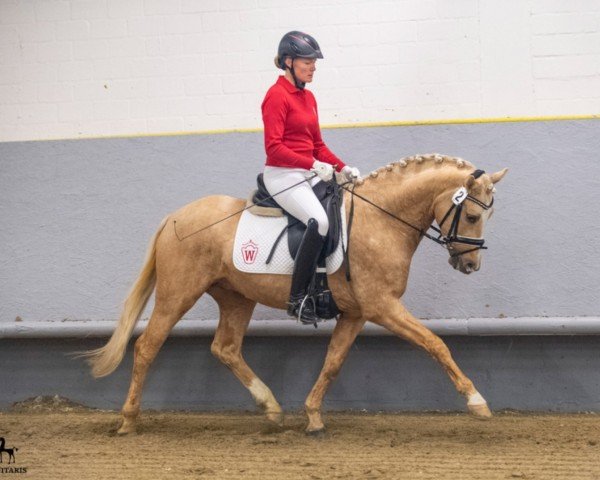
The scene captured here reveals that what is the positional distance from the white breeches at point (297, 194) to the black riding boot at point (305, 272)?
2.1 inches

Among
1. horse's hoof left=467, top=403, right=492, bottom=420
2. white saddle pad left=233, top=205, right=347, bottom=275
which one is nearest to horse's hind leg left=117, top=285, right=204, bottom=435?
white saddle pad left=233, top=205, right=347, bottom=275

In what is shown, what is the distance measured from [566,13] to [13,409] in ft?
14.9

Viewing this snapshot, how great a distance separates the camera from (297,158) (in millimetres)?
5082

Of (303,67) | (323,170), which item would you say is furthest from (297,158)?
(303,67)

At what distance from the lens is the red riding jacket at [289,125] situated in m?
5.10

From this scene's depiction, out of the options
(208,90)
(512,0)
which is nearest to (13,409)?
(208,90)

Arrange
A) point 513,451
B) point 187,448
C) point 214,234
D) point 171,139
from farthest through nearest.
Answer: point 171,139, point 214,234, point 187,448, point 513,451

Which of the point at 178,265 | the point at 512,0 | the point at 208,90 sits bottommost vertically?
the point at 178,265

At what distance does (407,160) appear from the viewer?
520 centimetres

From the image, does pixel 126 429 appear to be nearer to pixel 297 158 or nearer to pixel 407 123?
pixel 297 158

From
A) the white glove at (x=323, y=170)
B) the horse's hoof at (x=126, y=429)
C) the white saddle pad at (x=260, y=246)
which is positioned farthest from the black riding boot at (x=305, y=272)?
the horse's hoof at (x=126, y=429)

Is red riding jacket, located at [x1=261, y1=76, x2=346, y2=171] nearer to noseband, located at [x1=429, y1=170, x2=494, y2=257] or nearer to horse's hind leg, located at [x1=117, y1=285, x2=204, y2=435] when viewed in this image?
noseband, located at [x1=429, y1=170, x2=494, y2=257]

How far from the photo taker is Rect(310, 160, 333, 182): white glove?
5059 mm

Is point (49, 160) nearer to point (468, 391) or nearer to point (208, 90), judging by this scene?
point (208, 90)
